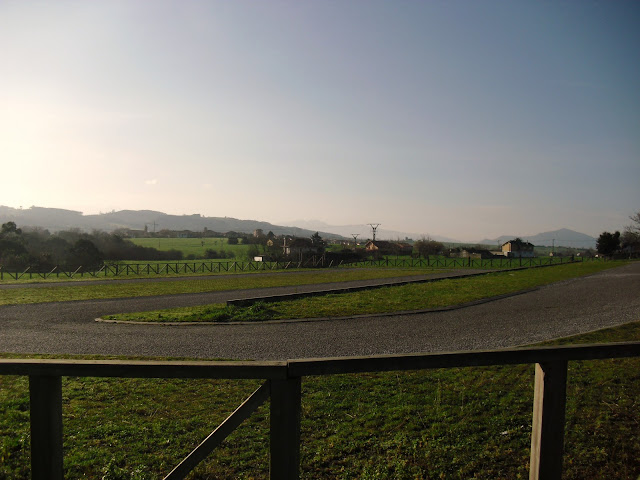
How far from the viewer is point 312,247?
245ft

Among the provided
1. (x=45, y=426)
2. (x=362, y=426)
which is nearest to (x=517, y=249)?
(x=362, y=426)

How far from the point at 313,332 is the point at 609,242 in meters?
80.5

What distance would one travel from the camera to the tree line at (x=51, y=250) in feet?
132

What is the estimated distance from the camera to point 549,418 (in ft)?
9.48

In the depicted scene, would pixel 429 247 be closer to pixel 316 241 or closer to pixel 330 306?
pixel 316 241

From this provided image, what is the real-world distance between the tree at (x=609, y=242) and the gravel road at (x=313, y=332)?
222ft

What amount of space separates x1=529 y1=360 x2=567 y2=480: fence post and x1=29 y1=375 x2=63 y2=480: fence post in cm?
313

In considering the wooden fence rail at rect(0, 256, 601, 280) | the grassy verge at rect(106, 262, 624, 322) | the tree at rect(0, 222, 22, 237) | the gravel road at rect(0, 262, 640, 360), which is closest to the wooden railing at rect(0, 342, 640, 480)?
the gravel road at rect(0, 262, 640, 360)

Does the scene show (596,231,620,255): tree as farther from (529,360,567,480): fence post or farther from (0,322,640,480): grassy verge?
(529,360,567,480): fence post

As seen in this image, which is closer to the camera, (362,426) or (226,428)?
(226,428)

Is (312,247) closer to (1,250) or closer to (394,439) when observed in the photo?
(1,250)

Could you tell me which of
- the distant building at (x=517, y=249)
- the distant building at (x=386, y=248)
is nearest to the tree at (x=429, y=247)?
the distant building at (x=386, y=248)

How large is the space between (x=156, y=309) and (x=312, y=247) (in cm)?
5836

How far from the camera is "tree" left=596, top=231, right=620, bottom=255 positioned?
240 feet
